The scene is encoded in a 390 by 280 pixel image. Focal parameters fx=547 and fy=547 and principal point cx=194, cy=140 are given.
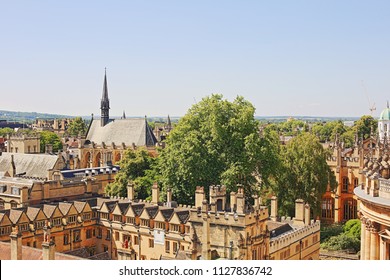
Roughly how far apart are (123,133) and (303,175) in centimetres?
3038

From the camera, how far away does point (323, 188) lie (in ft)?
145

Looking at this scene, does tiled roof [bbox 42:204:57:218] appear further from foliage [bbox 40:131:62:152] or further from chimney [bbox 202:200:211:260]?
foliage [bbox 40:131:62:152]

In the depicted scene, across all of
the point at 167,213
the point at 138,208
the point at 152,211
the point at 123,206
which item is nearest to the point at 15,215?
the point at 123,206

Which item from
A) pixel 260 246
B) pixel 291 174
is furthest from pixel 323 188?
pixel 260 246

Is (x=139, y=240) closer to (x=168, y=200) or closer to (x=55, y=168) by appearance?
(x=168, y=200)

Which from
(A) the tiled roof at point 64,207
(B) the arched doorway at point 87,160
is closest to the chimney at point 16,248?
(A) the tiled roof at point 64,207

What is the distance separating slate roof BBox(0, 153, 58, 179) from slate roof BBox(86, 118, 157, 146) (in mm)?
14483

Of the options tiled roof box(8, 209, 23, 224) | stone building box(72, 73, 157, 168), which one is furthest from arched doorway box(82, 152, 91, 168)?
tiled roof box(8, 209, 23, 224)

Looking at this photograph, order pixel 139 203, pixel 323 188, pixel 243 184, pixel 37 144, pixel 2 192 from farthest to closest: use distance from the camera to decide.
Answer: pixel 37 144, pixel 323 188, pixel 2 192, pixel 243 184, pixel 139 203

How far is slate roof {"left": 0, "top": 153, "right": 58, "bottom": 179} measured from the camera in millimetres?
50781

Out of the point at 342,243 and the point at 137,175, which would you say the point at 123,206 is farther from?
the point at 342,243

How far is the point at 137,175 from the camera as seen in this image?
4459 cm

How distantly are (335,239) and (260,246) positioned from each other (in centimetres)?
1489

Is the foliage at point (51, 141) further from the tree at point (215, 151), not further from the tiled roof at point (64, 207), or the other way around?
the tiled roof at point (64, 207)
